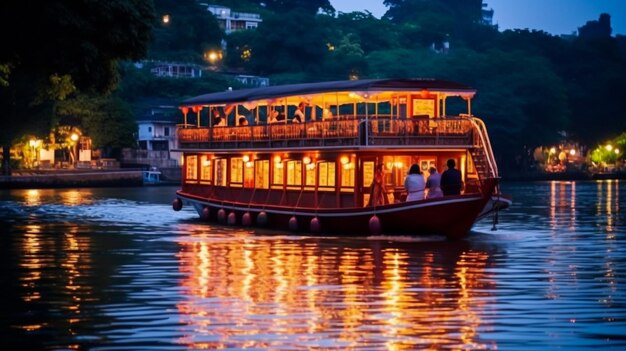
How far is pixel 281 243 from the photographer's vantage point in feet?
125

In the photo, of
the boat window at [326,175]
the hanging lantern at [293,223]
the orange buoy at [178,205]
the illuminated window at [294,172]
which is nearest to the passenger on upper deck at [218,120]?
the orange buoy at [178,205]

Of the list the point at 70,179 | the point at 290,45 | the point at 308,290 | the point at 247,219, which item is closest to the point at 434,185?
the point at 247,219

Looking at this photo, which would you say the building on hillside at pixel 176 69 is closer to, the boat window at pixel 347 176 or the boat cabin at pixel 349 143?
the boat cabin at pixel 349 143

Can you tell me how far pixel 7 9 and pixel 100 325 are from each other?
17.1 metres

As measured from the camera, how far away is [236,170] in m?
47.8

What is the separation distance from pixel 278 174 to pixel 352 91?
601 centimetres

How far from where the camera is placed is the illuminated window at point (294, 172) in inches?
1697

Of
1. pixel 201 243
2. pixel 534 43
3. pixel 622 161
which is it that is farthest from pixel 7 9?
pixel 534 43

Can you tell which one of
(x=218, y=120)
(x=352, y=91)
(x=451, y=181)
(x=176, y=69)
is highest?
(x=176, y=69)

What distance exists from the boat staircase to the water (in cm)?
190

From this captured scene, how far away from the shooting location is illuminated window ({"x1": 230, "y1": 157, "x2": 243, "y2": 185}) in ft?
156

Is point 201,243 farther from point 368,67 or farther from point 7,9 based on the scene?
point 368,67

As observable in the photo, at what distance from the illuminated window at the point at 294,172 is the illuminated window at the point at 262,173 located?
5.25 ft

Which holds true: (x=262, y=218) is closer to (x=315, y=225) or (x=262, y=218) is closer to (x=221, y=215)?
(x=315, y=225)
